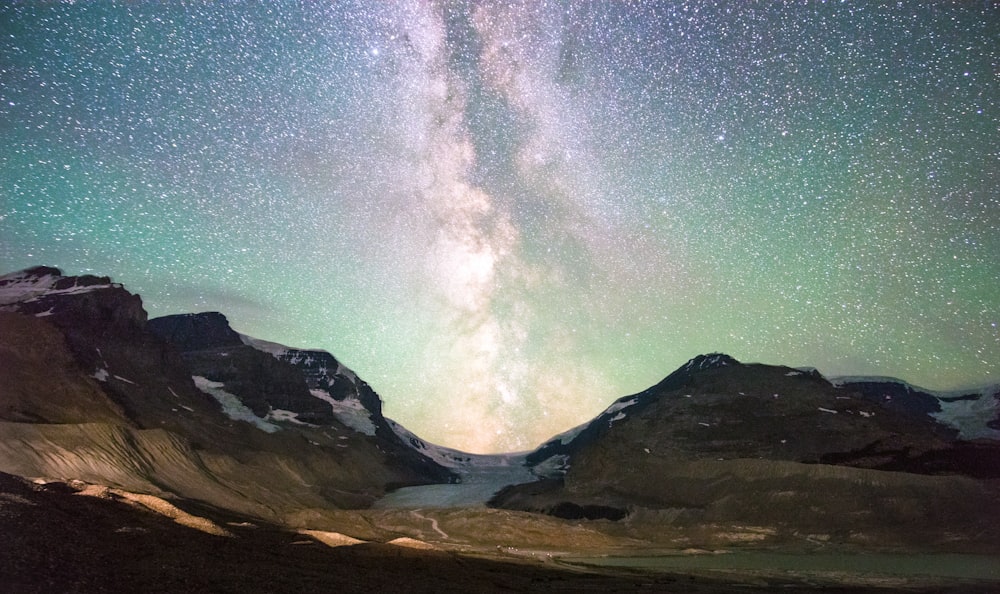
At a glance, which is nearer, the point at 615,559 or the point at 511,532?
the point at 615,559

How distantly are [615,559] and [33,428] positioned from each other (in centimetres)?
12697

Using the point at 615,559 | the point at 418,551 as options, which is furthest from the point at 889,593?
the point at 418,551

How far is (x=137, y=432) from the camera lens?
15625cm

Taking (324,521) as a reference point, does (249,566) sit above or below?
below

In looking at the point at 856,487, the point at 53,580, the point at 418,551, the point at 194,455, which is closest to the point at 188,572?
the point at 53,580

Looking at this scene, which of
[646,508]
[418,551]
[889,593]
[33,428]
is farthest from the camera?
[646,508]

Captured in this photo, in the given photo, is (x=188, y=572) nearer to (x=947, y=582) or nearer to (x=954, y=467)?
(x=947, y=582)

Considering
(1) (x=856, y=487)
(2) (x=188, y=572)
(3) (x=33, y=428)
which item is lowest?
(2) (x=188, y=572)

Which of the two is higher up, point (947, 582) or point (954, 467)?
point (954, 467)

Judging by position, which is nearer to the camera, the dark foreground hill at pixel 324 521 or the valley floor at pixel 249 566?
the valley floor at pixel 249 566

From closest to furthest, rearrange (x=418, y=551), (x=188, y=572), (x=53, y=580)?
1. (x=53, y=580)
2. (x=188, y=572)
3. (x=418, y=551)

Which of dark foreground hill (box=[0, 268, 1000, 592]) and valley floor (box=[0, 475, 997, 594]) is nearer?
valley floor (box=[0, 475, 997, 594])

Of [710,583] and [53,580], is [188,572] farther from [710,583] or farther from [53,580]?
[710,583]

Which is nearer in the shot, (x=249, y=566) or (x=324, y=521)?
(x=249, y=566)
